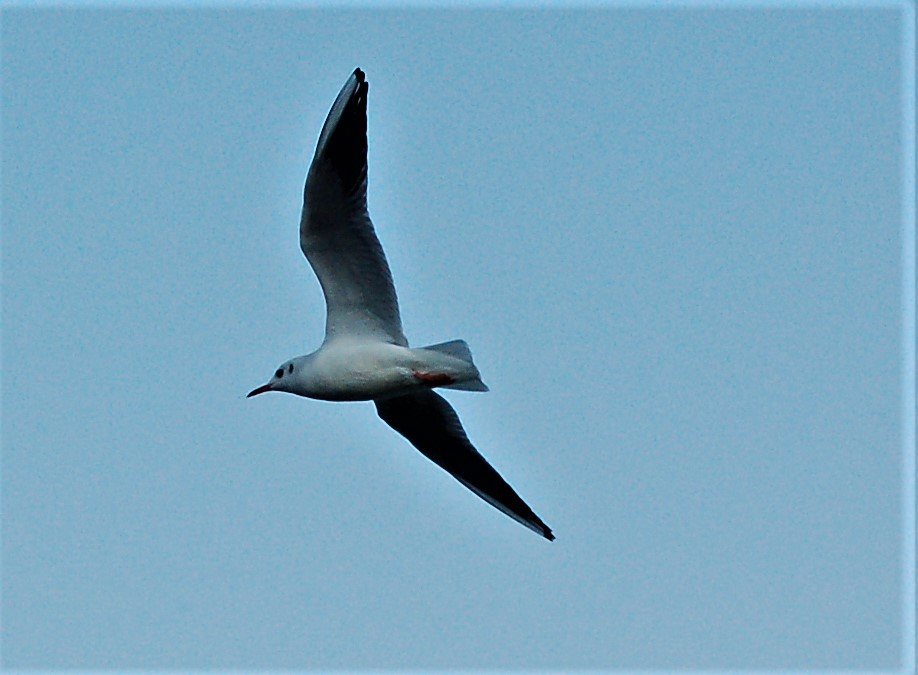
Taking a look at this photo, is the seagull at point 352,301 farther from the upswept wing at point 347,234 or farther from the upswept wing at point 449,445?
the upswept wing at point 449,445

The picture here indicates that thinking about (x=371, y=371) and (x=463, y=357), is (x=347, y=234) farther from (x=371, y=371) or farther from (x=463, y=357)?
(x=463, y=357)

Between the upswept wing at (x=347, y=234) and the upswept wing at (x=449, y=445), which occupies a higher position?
the upswept wing at (x=347, y=234)

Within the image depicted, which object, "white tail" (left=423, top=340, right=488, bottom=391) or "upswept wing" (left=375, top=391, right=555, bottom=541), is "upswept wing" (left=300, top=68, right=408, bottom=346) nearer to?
"white tail" (left=423, top=340, right=488, bottom=391)

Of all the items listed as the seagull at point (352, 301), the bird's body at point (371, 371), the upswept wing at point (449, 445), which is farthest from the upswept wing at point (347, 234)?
the upswept wing at point (449, 445)

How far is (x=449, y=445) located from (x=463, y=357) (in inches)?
50.6

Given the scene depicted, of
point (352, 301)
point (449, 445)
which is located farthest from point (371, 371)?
point (449, 445)

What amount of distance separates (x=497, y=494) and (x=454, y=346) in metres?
1.34

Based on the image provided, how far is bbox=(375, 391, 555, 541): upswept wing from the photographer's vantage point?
33.0 ft

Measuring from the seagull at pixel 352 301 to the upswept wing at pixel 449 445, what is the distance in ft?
1.01

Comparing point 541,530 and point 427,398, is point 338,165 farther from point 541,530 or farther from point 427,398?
point 541,530

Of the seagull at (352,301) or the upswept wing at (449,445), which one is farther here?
the upswept wing at (449,445)

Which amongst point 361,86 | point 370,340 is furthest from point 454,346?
point 361,86

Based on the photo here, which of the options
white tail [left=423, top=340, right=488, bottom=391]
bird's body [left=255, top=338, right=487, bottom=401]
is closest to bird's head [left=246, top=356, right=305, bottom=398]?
bird's body [left=255, top=338, right=487, bottom=401]

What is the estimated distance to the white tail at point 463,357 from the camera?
29.5ft
